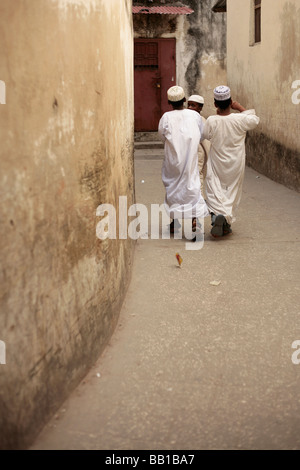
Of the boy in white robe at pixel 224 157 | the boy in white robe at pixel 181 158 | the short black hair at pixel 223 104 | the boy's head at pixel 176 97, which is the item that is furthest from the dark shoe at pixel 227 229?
the boy's head at pixel 176 97

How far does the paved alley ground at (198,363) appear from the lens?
2584 millimetres

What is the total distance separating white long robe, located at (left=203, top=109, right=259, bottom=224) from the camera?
609cm

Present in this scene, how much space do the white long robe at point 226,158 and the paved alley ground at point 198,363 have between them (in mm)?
732

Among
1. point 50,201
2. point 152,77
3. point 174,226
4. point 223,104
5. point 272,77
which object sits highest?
point 152,77

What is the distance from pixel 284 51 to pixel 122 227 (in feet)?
19.6

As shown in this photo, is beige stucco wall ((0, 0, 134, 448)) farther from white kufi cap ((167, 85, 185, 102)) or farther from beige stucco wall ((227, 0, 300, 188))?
beige stucco wall ((227, 0, 300, 188))

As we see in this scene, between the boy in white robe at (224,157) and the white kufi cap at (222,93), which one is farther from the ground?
the white kufi cap at (222,93)

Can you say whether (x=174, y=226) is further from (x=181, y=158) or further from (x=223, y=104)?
(x=223, y=104)

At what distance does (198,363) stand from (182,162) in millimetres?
3173

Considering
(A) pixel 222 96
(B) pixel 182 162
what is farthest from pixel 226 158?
(A) pixel 222 96

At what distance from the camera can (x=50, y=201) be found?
8.30ft

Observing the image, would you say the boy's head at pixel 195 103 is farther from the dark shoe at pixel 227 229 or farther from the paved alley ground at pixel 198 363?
the paved alley ground at pixel 198 363

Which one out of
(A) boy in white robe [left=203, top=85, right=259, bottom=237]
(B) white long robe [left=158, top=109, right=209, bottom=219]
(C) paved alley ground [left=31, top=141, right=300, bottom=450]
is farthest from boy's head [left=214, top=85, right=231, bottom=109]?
(C) paved alley ground [left=31, top=141, right=300, bottom=450]
